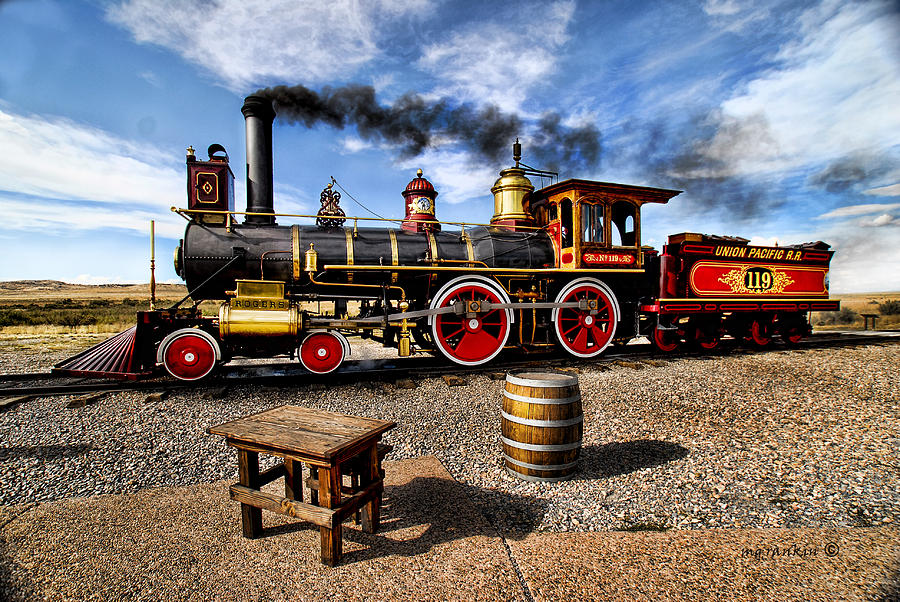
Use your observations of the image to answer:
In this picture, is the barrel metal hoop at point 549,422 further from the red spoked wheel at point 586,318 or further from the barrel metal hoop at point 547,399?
the red spoked wheel at point 586,318

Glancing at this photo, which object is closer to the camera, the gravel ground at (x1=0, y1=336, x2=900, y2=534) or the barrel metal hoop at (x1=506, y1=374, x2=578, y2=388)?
the gravel ground at (x1=0, y1=336, x2=900, y2=534)

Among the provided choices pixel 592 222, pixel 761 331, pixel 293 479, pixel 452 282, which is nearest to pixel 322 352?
pixel 452 282

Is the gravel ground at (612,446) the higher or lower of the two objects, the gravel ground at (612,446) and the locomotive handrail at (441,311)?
the lower

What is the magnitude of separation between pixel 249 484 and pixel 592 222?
734 cm

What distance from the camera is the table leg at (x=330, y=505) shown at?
245cm

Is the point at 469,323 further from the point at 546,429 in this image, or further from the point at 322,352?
the point at 546,429

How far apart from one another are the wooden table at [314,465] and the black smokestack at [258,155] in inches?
228

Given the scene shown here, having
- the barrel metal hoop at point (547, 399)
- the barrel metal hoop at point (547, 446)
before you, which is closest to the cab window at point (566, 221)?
the barrel metal hoop at point (547, 399)

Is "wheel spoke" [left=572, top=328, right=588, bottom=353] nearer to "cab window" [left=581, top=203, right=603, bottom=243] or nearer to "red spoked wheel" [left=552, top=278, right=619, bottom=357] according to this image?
"red spoked wheel" [left=552, top=278, right=619, bottom=357]

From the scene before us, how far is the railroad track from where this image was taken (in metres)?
6.00

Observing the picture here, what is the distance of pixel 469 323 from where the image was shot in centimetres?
781

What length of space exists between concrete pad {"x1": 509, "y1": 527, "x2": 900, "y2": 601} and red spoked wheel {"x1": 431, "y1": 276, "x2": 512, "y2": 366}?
16.5ft

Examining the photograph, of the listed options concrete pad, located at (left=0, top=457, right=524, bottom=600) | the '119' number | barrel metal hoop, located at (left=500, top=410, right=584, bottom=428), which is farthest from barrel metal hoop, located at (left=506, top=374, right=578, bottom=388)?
the '119' number

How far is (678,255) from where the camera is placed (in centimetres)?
916
